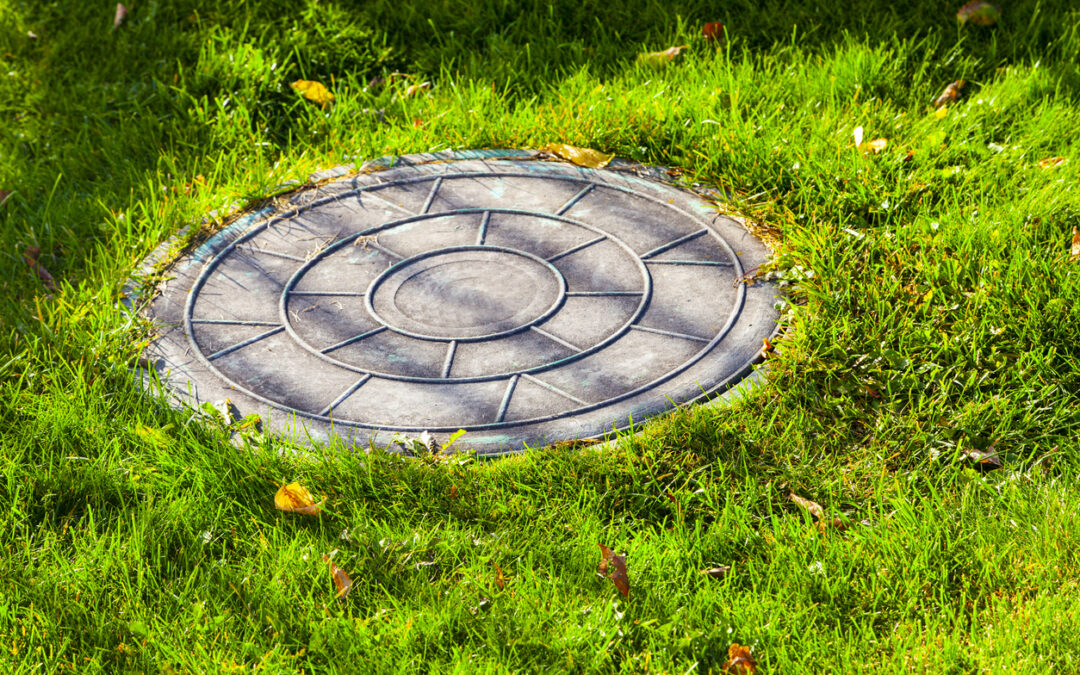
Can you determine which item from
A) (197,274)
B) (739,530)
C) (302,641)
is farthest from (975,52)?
(302,641)

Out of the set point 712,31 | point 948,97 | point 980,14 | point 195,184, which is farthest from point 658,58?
point 195,184

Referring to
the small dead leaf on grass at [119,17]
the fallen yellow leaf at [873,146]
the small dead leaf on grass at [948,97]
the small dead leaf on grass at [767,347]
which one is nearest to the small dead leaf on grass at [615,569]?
the small dead leaf on grass at [767,347]

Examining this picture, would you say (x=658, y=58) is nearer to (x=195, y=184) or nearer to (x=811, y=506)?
(x=195, y=184)

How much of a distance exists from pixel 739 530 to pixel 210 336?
61.3 inches

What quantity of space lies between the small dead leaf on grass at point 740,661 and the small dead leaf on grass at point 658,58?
2.85 metres

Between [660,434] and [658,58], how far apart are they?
2.26 m

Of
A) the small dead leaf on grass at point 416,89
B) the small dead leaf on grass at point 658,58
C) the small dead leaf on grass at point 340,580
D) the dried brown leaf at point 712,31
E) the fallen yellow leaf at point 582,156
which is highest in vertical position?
the dried brown leaf at point 712,31

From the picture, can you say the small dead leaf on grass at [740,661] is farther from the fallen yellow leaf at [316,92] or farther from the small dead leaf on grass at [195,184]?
the fallen yellow leaf at [316,92]

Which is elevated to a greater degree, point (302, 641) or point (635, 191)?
point (635, 191)

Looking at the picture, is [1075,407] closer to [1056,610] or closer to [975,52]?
[1056,610]

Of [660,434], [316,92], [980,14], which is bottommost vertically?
[660,434]

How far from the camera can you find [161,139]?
429cm

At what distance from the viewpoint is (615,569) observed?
2.29m

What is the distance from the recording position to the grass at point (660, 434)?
2176mm
